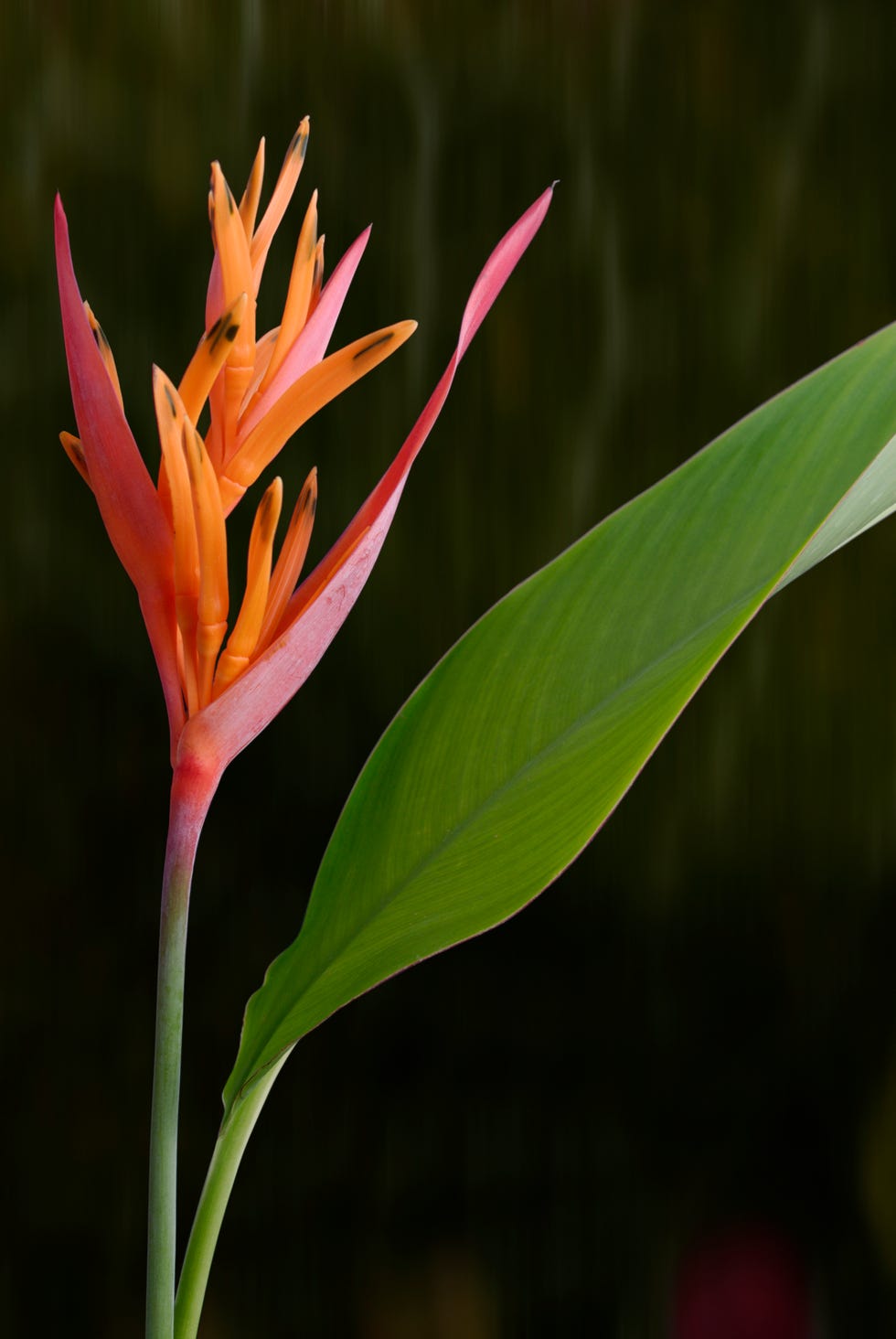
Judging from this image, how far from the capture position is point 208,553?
32 cm

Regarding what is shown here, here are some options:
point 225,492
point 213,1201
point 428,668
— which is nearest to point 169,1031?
point 213,1201

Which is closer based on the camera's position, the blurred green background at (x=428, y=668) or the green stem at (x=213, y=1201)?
the green stem at (x=213, y=1201)

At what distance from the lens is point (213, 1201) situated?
1.12 ft

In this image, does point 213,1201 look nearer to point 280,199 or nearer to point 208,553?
point 208,553

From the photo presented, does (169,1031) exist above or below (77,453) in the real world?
below

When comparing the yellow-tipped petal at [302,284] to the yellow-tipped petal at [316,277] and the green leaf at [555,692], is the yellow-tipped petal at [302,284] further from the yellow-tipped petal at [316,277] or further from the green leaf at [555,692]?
the green leaf at [555,692]

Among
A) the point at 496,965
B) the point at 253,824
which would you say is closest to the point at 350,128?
the point at 253,824

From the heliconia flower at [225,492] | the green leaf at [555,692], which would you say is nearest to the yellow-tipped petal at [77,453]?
the heliconia flower at [225,492]

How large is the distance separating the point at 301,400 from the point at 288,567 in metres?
0.05

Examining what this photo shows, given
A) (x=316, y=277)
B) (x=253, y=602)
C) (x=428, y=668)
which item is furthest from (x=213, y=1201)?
(x=428, y=668)

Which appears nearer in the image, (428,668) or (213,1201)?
(213,1201)

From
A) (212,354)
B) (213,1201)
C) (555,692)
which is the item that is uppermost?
(212,354)

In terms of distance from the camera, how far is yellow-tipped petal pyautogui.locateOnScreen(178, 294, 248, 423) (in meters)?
0.32

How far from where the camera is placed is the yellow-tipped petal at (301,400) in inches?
12.8
